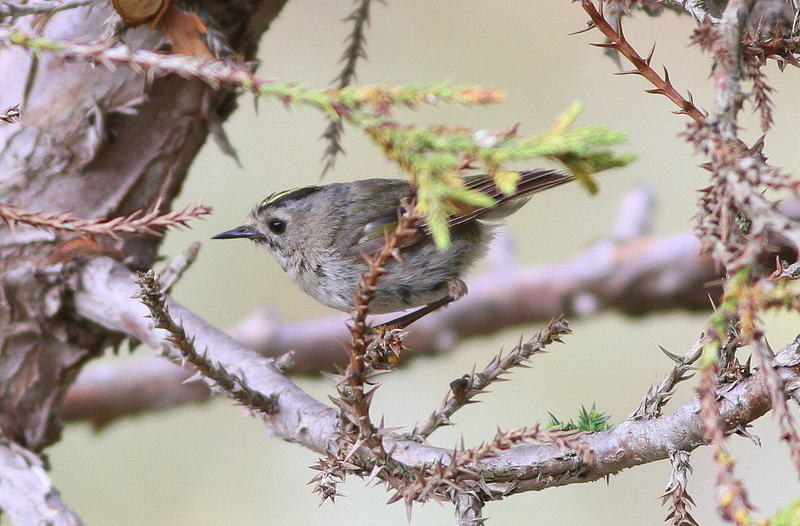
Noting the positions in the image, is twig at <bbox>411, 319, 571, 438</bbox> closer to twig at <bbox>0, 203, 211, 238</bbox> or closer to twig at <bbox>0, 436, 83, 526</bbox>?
twig at <bbox>0, 203, 211, 238</bbox>

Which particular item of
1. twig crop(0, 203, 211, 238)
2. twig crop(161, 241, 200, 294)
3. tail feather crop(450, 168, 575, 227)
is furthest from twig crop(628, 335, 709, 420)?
twig crop(161, 241, 200, 294)

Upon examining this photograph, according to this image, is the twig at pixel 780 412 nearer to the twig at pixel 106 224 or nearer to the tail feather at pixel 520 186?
the twig at pixel 106 224

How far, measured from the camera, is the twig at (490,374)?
1.33 metres

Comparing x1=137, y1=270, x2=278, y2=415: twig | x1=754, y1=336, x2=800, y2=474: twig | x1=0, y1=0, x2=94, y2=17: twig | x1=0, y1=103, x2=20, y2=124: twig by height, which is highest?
Answer: x1=0, y1=0, x2=94, y2=17: twig

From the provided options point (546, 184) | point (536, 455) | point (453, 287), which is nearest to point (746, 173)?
point (536, 455)

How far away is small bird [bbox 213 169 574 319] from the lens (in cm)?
227

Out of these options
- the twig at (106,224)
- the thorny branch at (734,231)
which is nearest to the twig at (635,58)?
the thorny branch at (734,231)

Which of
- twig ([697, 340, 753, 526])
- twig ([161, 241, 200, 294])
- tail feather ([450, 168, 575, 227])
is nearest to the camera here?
twig ([697, 340, 753, 526])

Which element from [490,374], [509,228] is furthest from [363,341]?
[509,228]

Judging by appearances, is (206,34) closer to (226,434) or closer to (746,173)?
(746,173)

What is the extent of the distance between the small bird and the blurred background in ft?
6.45

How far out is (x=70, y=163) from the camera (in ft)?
6.84

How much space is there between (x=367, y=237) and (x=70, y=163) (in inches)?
35.3

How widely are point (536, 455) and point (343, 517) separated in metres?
3.37
